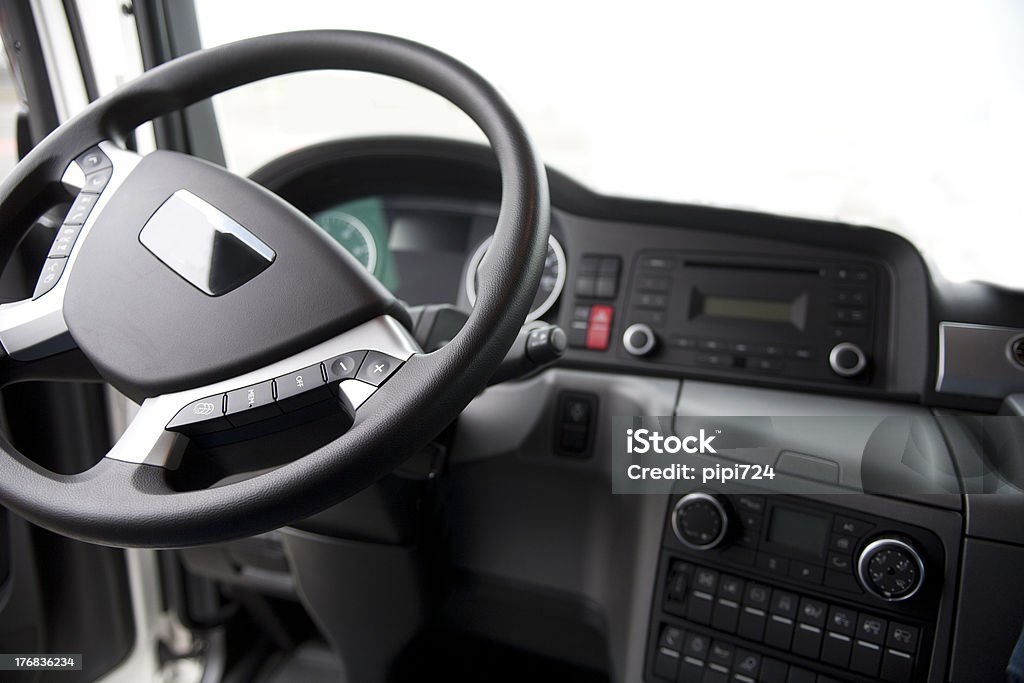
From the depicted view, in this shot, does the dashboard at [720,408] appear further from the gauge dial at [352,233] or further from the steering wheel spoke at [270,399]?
the steering wheel spoke at [270,399]

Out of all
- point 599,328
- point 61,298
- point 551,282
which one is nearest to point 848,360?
point 599,328

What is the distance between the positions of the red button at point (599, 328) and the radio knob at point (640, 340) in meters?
0.03

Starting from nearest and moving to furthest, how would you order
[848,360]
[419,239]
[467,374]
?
[467,374] → [848,360] → [419,239]

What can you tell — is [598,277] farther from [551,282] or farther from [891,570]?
[891,570]

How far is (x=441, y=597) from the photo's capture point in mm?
1184

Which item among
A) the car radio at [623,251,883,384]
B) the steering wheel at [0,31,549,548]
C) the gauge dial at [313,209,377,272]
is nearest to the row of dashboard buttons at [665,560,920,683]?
the car radio at [623,251,883,384]

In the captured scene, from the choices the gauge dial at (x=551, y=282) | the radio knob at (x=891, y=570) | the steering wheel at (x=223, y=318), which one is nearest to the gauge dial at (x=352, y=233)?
the gauge dial at (x=551, y=282)

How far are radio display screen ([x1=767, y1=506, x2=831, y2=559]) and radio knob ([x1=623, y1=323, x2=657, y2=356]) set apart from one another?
0.30 m

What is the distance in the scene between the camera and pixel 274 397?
2.09ft

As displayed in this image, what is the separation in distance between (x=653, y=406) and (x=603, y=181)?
0.38 metres

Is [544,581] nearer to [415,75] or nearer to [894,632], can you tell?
[894,632]

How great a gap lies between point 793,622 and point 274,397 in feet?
2.30

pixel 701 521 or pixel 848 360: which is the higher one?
pixel 848 360

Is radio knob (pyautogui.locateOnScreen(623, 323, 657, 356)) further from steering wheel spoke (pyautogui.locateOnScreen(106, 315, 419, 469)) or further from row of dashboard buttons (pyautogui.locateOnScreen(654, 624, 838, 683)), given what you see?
steering wheel spoke (pyautogui.locateOnScreen(106, 315, 419, 469))
